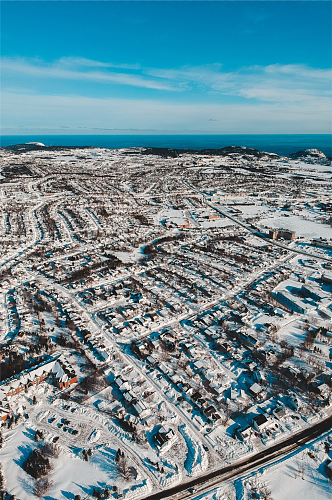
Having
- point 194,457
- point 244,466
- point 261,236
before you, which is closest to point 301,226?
point 261,236


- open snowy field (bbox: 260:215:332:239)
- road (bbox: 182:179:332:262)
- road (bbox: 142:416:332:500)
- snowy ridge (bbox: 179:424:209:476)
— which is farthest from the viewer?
open snowy field (bbox: 260:215:332:239)

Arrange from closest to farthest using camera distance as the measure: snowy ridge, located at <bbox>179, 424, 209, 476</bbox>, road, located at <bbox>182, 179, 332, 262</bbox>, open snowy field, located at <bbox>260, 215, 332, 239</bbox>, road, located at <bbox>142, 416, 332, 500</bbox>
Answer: road, located at <bbox>142, 416, 332, 500</bbox>, snowy ridge, located at <bbox>179, 424, 209, 476</bbox>, road, located at <bbox>182, 179, 332, 262</bbox>, open snowy field, located at <bbox>260, 215, 332, 239</bbox>

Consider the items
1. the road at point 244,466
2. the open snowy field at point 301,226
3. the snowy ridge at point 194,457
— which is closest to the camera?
the road at point 244,466

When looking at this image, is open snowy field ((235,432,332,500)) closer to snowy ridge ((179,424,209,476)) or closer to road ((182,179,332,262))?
snowy ridge ((179,424,209,476))

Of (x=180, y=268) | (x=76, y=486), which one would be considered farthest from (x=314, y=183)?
(x=76, y=486)

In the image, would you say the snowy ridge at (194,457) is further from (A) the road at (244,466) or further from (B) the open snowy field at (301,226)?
(B) the open snowy field at (301,226)

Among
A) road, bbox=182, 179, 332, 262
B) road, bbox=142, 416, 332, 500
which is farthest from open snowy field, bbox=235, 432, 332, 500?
road, bbox=182, 179, 332, 262

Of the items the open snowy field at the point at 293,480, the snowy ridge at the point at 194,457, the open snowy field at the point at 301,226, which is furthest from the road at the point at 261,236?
the snowy ridge at the point at 194,457

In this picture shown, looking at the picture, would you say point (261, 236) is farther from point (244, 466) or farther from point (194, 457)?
point (194, 457)
